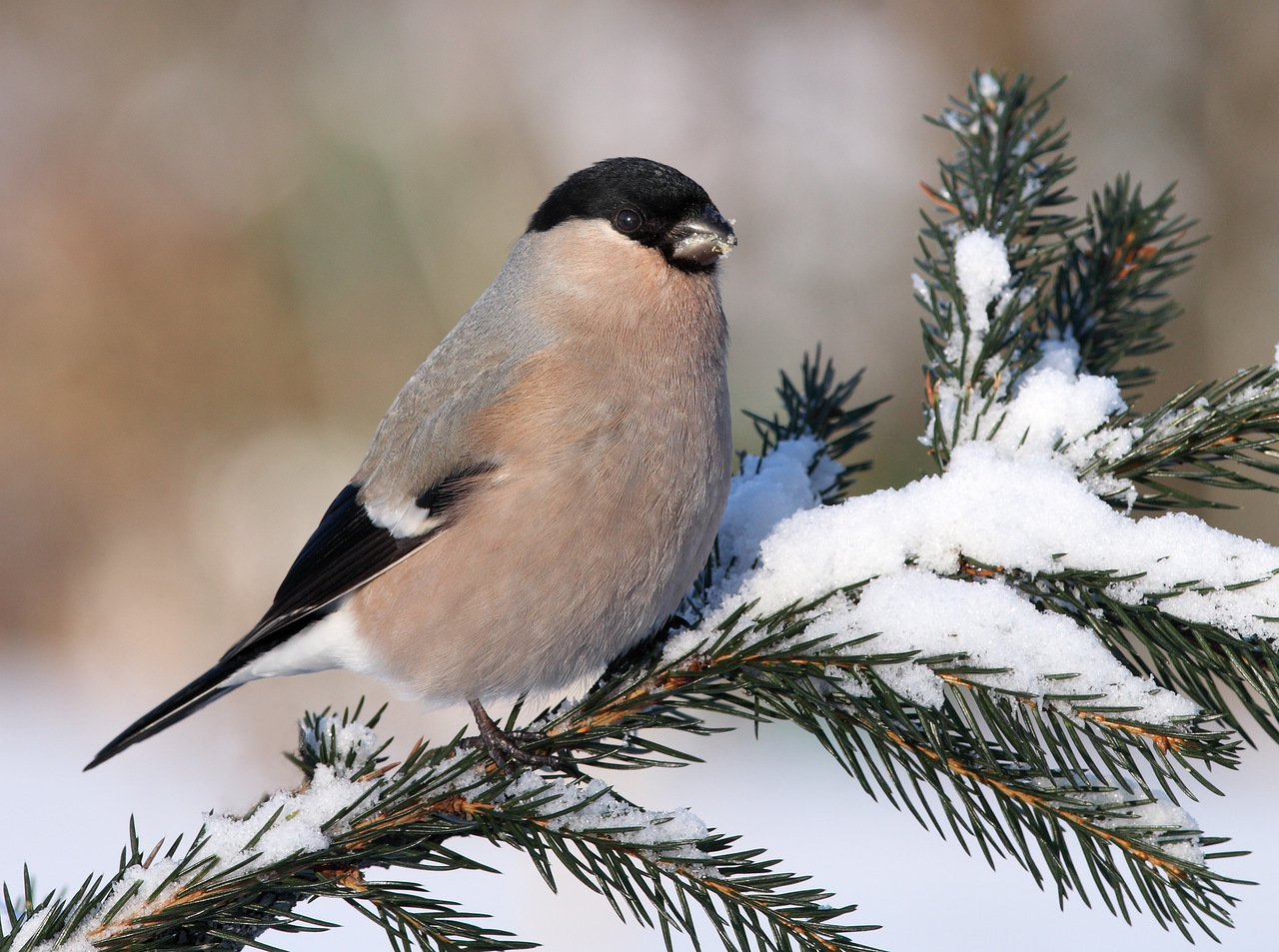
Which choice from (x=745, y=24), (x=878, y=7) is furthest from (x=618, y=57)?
(x=878, y=7)

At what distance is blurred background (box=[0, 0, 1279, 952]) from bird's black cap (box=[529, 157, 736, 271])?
2.55 m

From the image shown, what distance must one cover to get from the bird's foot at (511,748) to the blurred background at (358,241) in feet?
8.58

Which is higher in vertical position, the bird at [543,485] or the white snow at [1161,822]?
the bird at [543,485]

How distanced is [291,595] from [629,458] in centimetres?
87

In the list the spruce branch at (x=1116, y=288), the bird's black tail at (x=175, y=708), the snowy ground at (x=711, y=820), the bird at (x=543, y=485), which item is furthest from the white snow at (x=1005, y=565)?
the snowy ground at (x=711, y=820)

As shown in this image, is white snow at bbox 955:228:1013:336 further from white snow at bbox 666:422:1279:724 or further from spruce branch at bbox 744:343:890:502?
spruce branch at bbox 744:343:890:502

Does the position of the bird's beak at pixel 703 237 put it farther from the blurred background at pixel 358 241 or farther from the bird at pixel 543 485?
the blurred background at pixel 358 241

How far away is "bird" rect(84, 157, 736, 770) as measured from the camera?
1.77m

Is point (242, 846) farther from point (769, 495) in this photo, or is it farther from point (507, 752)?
point (769, 495)

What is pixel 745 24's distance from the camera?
16.0ft

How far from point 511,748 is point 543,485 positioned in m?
0.46

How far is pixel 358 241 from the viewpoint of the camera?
5145 millimetres

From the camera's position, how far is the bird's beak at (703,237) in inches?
78.6

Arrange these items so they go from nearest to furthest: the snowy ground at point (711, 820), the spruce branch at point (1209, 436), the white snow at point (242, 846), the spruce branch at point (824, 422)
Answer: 1. the white snow at point (242, 846)
2. the spruce branch at point (1209, 436)
3. the spruce branch at point (824, 422)
4. the snowy ground at point (711, 820)
